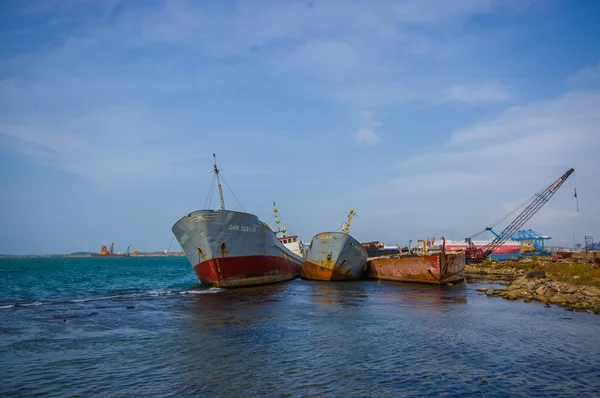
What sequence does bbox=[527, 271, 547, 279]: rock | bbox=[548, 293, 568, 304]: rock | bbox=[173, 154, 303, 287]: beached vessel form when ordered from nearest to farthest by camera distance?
1. bbox=[548, 293, 568, 304]: rock
2. bbox=[173, 154, 303, 287]: beached vessel
3. bbox=[527, 271, 547, 279]: rock

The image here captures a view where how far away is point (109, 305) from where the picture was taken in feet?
73.5

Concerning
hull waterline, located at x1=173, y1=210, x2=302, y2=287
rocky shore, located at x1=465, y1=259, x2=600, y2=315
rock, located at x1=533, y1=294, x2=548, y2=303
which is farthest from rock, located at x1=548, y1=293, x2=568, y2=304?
hull waterline, located at x1=173, y1=210, x2=302, y2=287

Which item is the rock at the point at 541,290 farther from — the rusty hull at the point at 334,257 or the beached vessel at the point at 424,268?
the rusty hull at the point at 334,257

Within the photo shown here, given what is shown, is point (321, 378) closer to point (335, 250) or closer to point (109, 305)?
point (109, 305)

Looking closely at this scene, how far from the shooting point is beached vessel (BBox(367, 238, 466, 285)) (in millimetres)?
32094

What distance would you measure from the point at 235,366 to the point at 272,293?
1687cm

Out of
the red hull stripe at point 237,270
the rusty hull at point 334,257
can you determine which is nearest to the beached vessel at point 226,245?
the red hull stripe at point 237,270

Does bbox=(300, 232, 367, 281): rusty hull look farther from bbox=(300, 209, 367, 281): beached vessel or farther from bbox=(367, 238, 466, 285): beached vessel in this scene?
bbox=(367, 238, 466, 285): beached vessel

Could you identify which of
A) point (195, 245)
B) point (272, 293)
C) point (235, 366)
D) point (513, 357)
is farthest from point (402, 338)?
point (195, 245)

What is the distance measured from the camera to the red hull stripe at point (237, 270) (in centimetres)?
2928

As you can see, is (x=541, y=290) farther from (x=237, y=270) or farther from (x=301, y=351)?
(x=237, y=270)

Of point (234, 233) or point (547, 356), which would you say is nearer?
point (547, 356)

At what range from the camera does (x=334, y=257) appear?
3578cm

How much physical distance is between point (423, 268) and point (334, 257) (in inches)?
294
